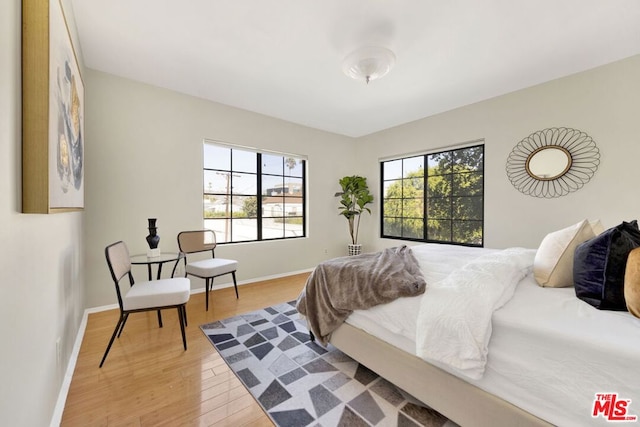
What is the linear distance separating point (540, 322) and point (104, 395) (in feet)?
7.94

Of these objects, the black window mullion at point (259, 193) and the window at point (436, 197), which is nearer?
the window at point (436, 197)

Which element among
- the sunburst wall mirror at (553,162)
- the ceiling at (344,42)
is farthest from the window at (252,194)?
the sunburst wall mirror at (553,162)

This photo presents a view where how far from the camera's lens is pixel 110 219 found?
277 centimetres

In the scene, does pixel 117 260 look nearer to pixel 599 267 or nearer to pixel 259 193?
pixel 259 193

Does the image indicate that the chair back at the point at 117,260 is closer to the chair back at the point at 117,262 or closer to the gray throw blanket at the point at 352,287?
the chair back at the point at 117,262

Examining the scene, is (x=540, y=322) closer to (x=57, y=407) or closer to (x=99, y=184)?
(x=57, y=407)

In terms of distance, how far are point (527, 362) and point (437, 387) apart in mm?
446

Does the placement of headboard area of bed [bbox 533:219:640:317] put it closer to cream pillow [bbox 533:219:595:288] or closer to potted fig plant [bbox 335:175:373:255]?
cream pillow [bbox 533:219:595:288]

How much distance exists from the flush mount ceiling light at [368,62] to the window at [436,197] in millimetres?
2135

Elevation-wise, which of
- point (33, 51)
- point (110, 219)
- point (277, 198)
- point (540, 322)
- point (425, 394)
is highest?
point (33, 51)

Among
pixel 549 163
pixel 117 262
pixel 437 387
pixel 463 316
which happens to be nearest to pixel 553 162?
pixel 549 163

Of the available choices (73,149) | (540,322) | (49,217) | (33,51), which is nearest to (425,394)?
(540,322)

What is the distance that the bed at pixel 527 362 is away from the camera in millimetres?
907

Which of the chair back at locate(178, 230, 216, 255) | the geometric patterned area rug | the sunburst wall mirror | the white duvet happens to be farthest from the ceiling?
the geometric patterned area rug
